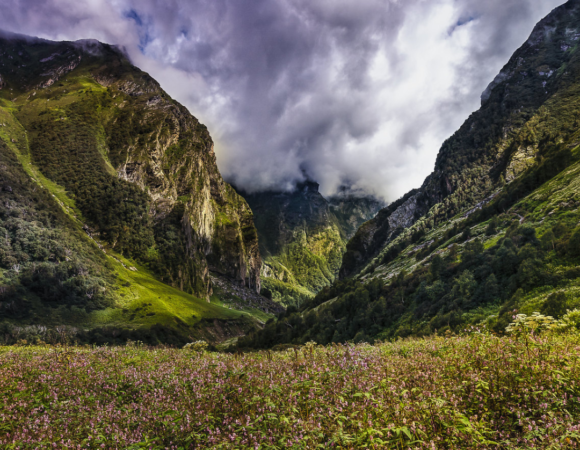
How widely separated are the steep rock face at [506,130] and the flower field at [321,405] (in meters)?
141

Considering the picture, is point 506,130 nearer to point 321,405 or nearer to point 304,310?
point 304,310

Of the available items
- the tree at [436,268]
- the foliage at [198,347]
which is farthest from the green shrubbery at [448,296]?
the foliage at [198,347]

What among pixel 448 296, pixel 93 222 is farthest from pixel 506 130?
pixel 93 222

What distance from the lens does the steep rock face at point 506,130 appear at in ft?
414

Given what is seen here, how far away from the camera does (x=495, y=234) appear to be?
51.9m

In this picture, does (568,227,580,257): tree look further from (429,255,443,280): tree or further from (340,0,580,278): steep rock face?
(340,0,580,278): steep rock face

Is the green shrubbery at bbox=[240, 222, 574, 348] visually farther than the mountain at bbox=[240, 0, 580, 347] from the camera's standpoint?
No

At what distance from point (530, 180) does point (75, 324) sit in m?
125

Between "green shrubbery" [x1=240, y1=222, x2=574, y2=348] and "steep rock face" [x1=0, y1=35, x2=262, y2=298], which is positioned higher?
"steep rock face" [x1=0, y1=35, x2=262, y2=298]

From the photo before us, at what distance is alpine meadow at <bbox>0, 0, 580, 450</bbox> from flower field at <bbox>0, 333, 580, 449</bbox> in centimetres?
5

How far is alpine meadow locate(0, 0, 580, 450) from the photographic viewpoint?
4723mm

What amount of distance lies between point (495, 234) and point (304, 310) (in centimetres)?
6040

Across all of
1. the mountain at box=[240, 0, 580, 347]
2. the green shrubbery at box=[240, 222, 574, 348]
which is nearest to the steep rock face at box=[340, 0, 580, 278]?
the mountain at box=[240, 0, 580, 347]

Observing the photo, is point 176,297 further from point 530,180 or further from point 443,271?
point 530,180
